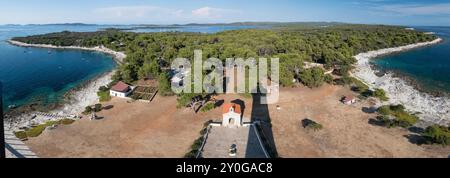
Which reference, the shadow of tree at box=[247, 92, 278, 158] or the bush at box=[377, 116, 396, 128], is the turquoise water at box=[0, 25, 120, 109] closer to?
the shadow of tree at box=[247, 92, 278, 158]

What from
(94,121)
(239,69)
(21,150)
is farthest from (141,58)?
(21,150)

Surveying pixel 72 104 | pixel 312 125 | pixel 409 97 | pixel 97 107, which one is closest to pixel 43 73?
pixel 72 104

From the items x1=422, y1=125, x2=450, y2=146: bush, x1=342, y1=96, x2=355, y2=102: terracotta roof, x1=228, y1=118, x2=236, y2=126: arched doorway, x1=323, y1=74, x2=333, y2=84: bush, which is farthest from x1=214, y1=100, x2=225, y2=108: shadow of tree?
x1=422, y1=125, x2=450, y2=146: bush

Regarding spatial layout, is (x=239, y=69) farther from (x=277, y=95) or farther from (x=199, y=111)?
(x=199, y=111)

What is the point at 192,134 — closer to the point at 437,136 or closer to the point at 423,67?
the point at 437,136

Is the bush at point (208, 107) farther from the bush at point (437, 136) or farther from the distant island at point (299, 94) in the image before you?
the bush at point (437, 136)

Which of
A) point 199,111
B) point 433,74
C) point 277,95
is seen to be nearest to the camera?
point 199,111
